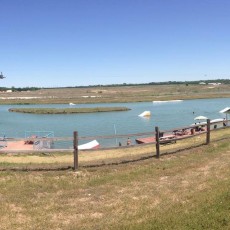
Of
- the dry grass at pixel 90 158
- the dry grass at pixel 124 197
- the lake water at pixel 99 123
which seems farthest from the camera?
the lake water at pixel 99 123

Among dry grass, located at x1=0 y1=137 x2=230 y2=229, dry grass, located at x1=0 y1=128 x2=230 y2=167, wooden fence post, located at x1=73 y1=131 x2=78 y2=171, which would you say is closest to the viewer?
dry grass, located at x1=0 y1=137 x2=230 y2=229

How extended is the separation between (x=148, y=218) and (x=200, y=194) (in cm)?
230

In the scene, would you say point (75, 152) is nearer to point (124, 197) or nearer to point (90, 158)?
point (90, 158)

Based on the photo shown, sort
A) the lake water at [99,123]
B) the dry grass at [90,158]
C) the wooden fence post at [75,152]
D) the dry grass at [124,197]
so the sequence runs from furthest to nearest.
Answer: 1. the lake water at [99,123]
2. the dry grass at [90,158]
3. the wooden fence post at [75,152]
4. the dry grass at [124,197]


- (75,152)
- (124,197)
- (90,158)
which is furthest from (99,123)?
(124,197)

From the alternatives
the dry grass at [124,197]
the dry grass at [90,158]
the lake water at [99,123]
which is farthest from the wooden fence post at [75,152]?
the lake water at [99,123]

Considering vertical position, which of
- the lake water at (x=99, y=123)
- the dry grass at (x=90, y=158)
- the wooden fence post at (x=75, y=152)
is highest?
the wooden fence post at (x=75, y=152)

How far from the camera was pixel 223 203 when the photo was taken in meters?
9.40

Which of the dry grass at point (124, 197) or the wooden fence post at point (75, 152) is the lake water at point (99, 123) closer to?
the wooden fence post at point (75, 152)

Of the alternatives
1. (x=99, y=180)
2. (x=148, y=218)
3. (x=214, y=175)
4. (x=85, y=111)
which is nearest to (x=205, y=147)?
(x=214, y=175)

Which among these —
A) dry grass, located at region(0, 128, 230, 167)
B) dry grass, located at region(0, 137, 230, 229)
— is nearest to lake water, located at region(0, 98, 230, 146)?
dry grass, located at region(0, 128, 230, 167)

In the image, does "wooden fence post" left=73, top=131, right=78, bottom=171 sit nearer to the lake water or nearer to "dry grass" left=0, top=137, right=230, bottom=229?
"dry grass" left=0, top=137, right=230, bottom=229

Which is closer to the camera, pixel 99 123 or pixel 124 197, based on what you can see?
pixel 124 197

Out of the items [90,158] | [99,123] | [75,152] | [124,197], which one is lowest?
[99,123]
